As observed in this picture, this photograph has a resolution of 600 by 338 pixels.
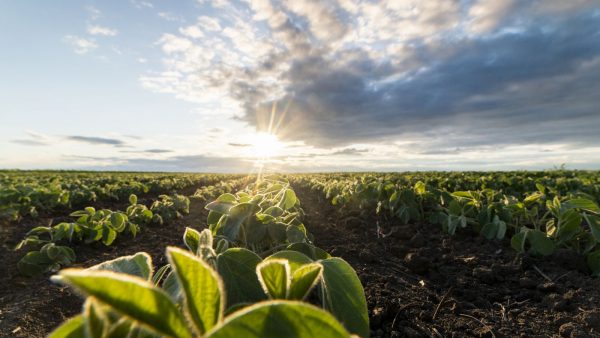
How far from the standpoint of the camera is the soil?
247cm

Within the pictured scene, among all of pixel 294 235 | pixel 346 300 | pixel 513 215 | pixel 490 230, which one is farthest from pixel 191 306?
pixel 513 215

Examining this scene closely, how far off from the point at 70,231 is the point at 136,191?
30.1 feet

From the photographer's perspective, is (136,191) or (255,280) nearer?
(255,280)

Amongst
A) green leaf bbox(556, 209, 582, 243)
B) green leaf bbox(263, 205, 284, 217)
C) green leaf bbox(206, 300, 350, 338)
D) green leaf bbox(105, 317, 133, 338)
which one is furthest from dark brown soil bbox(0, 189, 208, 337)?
green leaf bbox(556, 209, 582, 243)

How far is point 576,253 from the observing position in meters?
3.93

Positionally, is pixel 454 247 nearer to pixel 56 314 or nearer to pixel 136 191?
pixel 56 314

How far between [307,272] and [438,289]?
3.03 metres

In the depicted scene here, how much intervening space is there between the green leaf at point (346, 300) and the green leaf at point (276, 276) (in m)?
0.29

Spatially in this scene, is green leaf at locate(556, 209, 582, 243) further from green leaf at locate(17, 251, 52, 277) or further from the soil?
green leaf at locate(17, 251, 52, 277)

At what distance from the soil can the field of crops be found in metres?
0.02

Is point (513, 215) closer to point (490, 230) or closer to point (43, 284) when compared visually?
point (490, 230)

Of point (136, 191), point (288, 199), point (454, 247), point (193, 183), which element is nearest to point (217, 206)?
point (288, 199)

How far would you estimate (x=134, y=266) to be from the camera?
0.97 metres

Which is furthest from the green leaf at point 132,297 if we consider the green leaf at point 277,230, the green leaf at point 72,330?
the green leaf at point 277,230
